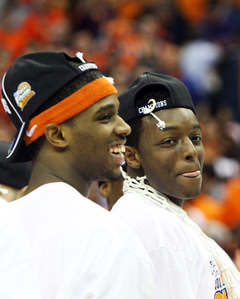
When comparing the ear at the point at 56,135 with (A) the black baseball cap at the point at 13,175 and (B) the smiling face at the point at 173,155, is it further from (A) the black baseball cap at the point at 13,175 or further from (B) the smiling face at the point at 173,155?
(A) the black baseball cap at the point at 13,175

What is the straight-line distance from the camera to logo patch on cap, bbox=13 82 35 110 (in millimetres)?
1972

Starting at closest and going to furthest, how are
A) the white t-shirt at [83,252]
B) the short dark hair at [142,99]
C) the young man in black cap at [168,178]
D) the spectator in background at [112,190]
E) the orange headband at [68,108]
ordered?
the white t-shirt at [83,252] < the orange headband at [68,108] < the young man in black cap at [168,178] < the short dark hair at [142,99] < the spectator in background at [112,190]

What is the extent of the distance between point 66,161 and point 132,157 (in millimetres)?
853

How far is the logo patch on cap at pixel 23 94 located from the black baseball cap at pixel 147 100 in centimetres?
84

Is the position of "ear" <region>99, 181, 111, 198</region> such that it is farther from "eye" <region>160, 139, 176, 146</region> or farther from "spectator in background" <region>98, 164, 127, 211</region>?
"eye" <region>160, 139, 176, 146</region>

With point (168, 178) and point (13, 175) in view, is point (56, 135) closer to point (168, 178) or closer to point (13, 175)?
point (168, 178)

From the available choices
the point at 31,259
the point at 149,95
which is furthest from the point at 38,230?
the point at 149,95

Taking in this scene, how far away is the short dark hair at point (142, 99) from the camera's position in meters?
2.71

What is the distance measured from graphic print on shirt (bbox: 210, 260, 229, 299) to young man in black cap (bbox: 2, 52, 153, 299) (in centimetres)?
80

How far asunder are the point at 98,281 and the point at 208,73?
7.68 metres

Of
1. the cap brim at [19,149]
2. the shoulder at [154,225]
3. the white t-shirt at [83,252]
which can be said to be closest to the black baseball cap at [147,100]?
the shoulder at [154,225]

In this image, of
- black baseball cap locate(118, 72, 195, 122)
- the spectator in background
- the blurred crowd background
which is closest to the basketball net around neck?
black baseball cap locate(118, 72, 195, 122)

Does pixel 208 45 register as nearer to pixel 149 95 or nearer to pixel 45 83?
pixel 149 95

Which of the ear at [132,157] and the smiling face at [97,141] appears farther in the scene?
the ear at [132,157]
